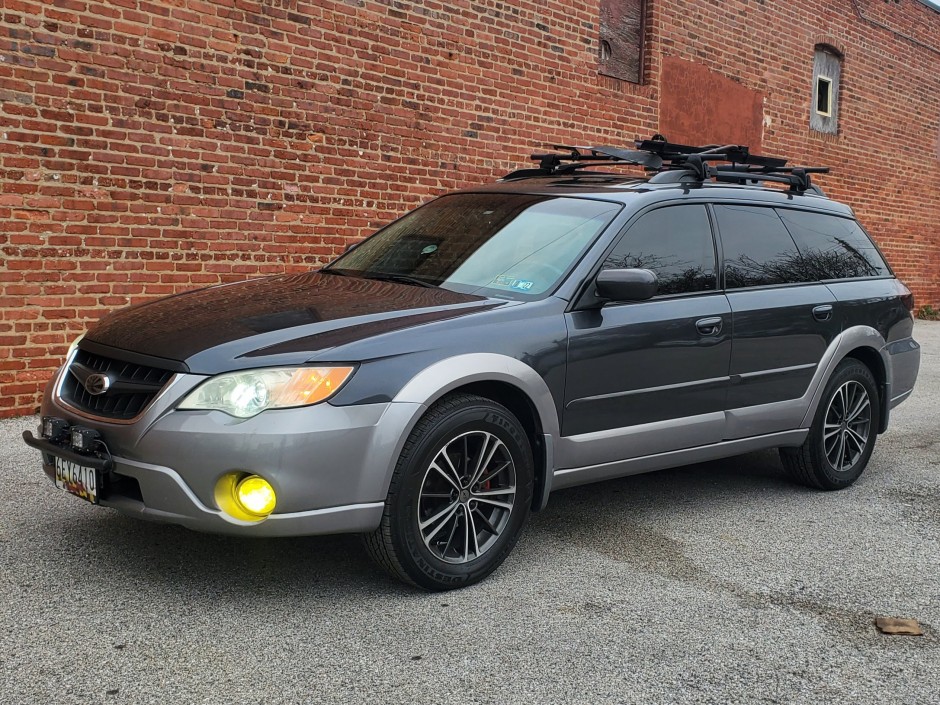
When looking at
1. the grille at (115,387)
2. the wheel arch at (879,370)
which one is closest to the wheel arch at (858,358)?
the wheel arch at (879,370)

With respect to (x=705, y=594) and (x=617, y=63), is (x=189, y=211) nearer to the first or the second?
(x=705, y=594)

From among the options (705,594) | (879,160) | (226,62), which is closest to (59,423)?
(705,594)

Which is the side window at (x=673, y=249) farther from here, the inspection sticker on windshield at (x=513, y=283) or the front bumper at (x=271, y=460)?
the front bumper at (x=271, y=460)

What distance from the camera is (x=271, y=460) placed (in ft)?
11.6

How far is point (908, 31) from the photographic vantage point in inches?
709

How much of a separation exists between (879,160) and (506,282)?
15219mm

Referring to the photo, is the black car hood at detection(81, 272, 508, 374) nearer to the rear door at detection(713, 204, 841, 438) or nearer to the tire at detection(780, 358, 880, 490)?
the rear door at detection(713, 204, 841, 438)

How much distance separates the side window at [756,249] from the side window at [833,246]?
10 cm

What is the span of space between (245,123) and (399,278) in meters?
4.07

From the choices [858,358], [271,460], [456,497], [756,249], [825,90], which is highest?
[825,90]

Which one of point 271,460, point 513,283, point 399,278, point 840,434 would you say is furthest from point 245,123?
point 271,460

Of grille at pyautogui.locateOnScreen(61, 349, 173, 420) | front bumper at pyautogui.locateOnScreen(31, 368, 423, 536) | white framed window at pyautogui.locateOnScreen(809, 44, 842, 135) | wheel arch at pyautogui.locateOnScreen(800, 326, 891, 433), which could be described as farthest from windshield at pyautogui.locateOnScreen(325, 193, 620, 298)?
white framed window at pyautogui.locateOnScreen(809, 44, 842, 135)

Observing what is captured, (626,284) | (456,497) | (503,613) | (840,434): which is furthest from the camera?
(840,434)

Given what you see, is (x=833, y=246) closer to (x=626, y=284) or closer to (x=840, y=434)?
(x=840, y=434)
